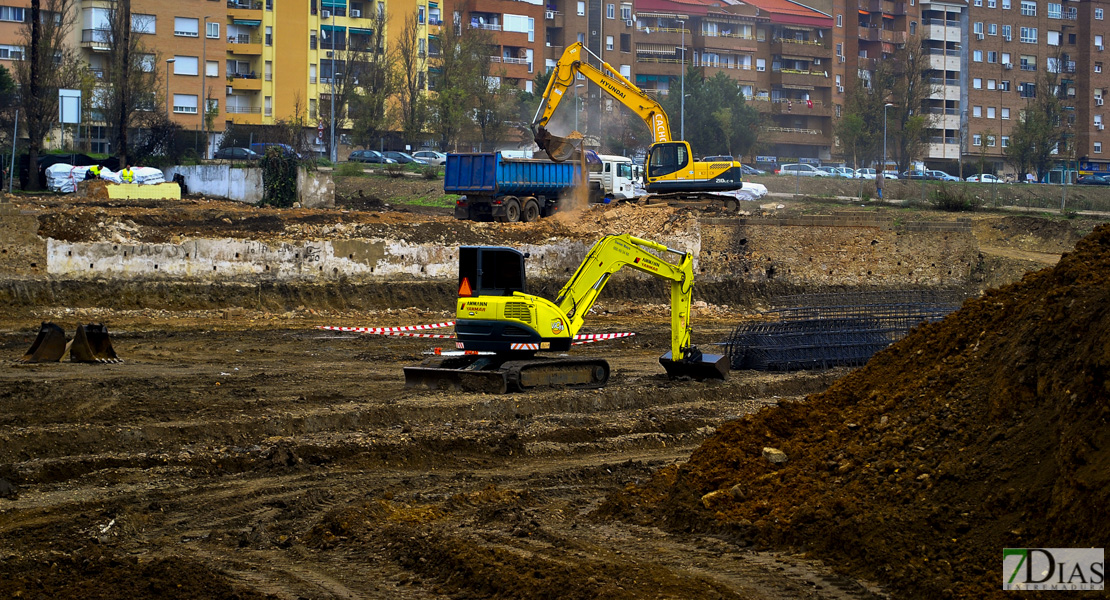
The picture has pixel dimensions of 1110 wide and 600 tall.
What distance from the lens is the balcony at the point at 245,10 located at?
69750 mm

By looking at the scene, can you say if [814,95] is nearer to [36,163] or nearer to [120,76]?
[120,76]

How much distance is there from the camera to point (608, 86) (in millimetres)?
33406

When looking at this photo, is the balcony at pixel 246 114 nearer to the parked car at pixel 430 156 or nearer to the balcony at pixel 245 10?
the balcony at pixel 245 10

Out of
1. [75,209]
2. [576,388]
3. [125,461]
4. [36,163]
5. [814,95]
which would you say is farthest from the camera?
[814,95]

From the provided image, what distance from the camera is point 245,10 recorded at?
70.1m

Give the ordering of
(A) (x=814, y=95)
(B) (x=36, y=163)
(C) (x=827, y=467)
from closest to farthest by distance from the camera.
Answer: (C) (x=827, y=467)
(B) (x=36, y=163)
(A) (x=814, y=95)

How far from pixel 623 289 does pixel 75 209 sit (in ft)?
45.4

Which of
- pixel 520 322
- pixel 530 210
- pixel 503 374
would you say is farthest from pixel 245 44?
pixel 503 374

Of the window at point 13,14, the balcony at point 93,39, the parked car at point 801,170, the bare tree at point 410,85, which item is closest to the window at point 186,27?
the balcony at point 93,39

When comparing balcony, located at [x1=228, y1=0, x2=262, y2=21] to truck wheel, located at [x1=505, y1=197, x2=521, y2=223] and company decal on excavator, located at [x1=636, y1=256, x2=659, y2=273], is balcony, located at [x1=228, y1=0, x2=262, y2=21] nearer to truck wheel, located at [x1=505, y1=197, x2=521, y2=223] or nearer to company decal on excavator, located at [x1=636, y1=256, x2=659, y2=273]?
truck wheel, located at [x1=505, y1=197, x2=521, y2=223]

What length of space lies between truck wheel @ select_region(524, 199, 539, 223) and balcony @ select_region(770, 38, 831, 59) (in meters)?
57.3

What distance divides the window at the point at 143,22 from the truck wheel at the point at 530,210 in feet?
119

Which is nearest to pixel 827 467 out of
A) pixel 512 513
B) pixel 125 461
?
pixel 512 513

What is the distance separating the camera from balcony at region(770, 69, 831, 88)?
8562 centimetres
